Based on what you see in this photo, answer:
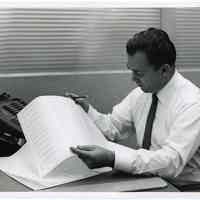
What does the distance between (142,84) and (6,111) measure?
0.55 meters

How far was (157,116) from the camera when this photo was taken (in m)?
1.70

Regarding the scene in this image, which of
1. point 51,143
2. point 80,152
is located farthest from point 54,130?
point 80,152

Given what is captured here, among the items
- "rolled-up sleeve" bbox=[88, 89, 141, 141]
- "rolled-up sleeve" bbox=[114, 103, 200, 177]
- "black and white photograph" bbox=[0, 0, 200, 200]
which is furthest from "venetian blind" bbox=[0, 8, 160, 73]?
"rolled-up sleeve" bbox=[114, 103, 200, 177]

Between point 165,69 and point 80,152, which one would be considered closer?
point 80,152

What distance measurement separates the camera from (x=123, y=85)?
2.27 meters

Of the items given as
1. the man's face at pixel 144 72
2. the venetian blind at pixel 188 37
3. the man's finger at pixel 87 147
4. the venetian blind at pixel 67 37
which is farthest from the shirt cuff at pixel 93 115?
the venetian blind at pixel 188 37

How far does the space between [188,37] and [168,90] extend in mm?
797

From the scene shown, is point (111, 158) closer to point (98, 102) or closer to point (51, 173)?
A: point (51, 173)

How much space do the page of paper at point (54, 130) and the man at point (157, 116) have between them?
0.19 ft

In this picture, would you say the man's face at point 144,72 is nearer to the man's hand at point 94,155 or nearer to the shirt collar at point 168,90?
the shirt collar at point 168,90

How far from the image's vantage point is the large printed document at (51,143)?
1.27 metres

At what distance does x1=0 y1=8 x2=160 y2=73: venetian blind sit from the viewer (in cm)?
212
